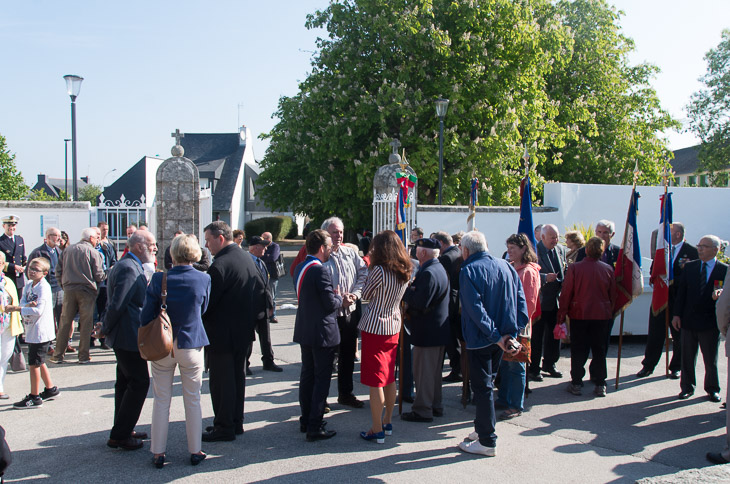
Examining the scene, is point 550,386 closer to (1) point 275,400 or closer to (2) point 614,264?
(2) point 614,264

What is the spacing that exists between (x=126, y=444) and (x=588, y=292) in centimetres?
502

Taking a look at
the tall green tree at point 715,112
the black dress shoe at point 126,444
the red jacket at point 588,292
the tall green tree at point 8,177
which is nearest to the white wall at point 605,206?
the red jacket at point 588,292

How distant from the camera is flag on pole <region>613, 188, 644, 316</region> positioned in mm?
7043

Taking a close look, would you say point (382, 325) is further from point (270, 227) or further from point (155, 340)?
point (270, 227)

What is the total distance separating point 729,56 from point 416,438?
1307 inches

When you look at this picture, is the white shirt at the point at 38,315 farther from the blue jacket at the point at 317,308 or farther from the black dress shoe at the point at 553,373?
the black dress shoe at the point at 553,373

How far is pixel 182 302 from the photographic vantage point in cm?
449

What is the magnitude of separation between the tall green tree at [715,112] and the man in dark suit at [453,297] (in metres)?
29.6

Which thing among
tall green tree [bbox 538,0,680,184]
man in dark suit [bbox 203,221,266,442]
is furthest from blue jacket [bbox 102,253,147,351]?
tall green tree [bbox 538,0,680,184]

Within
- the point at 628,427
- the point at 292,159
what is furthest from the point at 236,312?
the point at 292,159

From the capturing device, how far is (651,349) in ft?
24.5

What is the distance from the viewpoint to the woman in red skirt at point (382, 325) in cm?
500

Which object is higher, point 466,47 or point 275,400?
point 466,47

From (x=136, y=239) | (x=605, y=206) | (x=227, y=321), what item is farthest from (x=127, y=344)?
(x=605, y=206)
